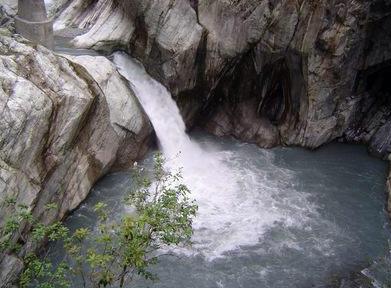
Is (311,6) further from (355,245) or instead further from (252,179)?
(355,245)

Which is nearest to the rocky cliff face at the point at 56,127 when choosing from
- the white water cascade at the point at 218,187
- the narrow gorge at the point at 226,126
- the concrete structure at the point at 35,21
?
the narrow gorge at the point at 226,126

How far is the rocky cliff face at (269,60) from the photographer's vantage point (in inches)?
809

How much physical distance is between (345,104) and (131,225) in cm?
1707

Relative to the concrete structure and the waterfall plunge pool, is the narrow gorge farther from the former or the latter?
the concrete structure

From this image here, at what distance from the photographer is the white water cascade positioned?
1628 centimetres

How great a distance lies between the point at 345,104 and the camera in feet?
73.4

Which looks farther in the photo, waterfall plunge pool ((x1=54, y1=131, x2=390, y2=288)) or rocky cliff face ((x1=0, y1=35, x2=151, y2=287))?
waterfall plunge pool ((x1=54, y1=131, x2=390, y2=288))

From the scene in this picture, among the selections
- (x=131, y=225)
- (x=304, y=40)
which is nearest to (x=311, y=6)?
(x=304, y=40)

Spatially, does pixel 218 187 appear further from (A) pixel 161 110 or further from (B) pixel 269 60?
(B) pixel 269 60

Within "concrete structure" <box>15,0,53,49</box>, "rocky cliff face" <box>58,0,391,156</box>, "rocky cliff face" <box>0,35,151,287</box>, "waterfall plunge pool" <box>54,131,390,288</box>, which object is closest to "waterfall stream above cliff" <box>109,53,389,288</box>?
"waterfall plunge pool" <box>54,131,390,288</box>

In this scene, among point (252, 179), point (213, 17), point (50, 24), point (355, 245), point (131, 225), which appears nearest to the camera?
point (131, 225)

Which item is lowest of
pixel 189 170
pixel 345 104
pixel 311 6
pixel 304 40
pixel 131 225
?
pixel 189 170

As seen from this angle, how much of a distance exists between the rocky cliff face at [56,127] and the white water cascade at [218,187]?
2229mm

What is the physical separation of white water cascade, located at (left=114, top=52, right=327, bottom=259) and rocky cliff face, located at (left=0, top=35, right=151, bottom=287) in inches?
87.8
